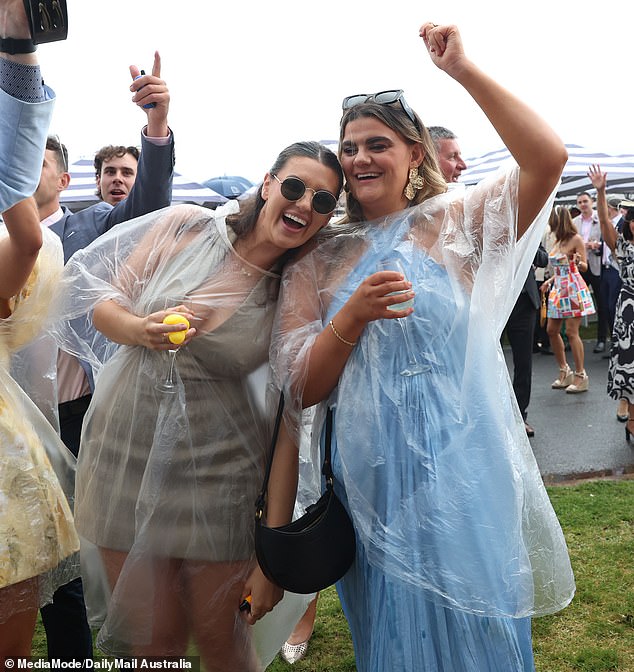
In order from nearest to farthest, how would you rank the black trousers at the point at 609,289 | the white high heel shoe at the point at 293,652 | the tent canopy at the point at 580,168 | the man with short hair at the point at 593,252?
1. the white high heel shoe at the point at 293,652
2. the black trousers at the point at 609,289
3. the man with short hair at the point at 593,252
4. the tent canopy at the point at 580,168

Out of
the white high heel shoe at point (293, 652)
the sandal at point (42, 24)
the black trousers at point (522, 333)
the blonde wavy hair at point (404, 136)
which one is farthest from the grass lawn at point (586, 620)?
the sandal at point (42, 24)

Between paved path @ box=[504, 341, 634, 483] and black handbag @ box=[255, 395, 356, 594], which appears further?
paved path @ box=[504, 341, 634, 483]

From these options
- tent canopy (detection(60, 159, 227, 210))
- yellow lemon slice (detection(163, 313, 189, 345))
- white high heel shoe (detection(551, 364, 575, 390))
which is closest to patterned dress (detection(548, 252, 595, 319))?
white high heel shoe (detection(551, 364, 575, 390))

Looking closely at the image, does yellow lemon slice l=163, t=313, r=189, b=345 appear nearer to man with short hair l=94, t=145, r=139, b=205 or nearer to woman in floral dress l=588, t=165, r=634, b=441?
man with short hair l=94, t=145, r=139, b=205

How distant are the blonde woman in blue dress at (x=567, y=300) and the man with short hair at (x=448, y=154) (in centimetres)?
470

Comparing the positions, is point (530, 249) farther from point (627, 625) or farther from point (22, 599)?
point (627, 625)

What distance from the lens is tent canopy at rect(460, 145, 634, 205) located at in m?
10.5

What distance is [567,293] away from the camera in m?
8.14

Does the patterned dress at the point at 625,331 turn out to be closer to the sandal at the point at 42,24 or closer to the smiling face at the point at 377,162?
the smiling face at the point at 377,162

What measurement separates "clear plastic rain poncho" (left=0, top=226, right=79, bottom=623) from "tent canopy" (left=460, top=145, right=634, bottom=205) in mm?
8489

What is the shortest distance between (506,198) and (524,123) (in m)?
0.19

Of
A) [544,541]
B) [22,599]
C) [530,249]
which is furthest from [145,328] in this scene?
[544,541]

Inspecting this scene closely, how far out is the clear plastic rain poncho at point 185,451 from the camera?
202 centimetres

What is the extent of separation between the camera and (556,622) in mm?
3119
